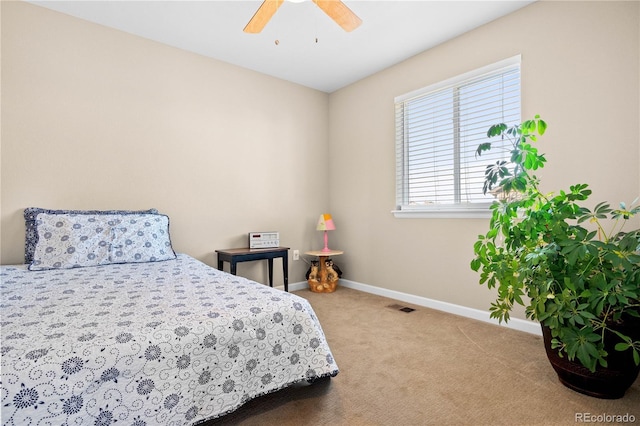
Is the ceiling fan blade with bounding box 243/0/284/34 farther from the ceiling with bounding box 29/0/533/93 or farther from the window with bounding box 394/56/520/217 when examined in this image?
the window with bounding box 394/56/520/217

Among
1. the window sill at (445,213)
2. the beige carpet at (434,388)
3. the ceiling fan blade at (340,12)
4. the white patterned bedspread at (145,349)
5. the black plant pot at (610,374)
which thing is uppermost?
the ceiling fan blade at (340,12)

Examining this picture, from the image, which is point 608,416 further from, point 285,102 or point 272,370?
point 285,102

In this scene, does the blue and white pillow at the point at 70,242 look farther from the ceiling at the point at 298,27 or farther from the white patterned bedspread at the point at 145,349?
the ceiling at the point at 298,27

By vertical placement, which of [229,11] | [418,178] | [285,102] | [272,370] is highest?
[229,11]

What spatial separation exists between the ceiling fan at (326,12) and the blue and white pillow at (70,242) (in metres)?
1.88

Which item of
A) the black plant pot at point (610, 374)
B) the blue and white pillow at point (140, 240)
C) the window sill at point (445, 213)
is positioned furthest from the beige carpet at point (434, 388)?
the blue and white pillow at point (140, 240)

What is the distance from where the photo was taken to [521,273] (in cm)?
167

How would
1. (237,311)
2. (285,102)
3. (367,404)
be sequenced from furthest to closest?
(285,102) < (367,404) < (237,311)

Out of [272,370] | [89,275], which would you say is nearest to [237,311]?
[272,370]

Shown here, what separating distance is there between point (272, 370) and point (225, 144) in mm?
2632

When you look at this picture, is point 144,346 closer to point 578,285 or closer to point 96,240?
point 96,240

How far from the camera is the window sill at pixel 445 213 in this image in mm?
2752

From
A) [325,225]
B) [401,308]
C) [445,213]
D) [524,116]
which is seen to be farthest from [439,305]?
[524,116]

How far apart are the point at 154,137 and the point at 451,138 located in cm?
286
